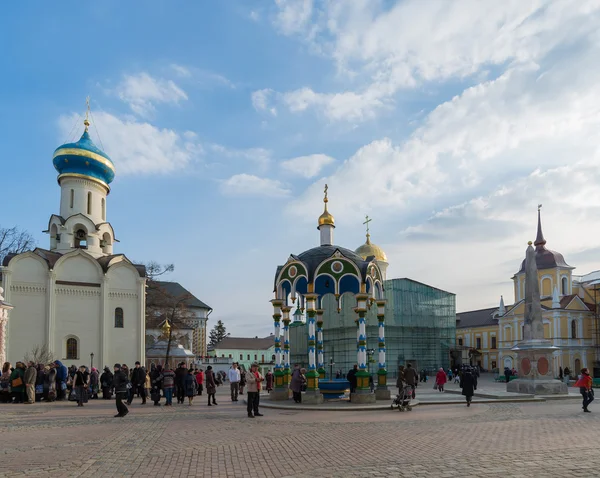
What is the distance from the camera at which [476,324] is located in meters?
77.8

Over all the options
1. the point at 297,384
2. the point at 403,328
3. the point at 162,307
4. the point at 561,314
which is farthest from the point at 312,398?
the point at 561,314

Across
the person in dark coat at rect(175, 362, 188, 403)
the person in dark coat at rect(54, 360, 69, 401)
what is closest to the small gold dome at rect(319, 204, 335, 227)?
the person in dark coat at rect(175, 362, 188, 403)

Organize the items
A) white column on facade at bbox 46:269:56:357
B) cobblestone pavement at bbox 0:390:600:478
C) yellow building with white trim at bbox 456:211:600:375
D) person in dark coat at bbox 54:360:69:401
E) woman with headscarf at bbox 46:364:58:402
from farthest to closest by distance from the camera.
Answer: yellow building with white trim at bbox 456:211:600:375
white column on facade at bbox 46:269:56:357
person in dark coat at bbox 54:360:69:401
woman with headscarf at bbox 46:364:58:402
cobblestone pavement at bbox 0:390:600:478

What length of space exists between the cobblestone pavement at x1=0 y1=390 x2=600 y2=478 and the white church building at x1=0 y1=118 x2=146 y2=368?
62.2ft

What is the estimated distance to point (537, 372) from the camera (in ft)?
76.6

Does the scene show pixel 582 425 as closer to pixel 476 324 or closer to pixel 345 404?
pixel 345 404

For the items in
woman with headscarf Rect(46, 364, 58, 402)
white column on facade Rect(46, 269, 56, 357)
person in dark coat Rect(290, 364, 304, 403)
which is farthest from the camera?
white column on facade Rect(46, 269, 56, 357)

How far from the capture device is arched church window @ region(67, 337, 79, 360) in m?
34.1

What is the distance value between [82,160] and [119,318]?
10540 millimetres

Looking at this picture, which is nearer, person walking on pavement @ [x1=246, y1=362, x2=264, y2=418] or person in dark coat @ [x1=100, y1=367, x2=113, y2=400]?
person walking on pavement @ [x1=246, y1=362, x2=264, y2=418]

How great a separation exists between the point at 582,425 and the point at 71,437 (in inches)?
424

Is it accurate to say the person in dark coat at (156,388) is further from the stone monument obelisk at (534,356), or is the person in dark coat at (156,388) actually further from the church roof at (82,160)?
the church roof at (82,160)

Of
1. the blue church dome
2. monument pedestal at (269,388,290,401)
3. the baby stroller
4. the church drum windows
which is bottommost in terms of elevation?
monument pedestal at (269,388,290,401)

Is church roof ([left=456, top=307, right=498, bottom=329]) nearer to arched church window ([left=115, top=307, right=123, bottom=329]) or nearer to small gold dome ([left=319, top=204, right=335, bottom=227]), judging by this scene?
arched church window ([left=115, top=307, right=123, bottom=329])
